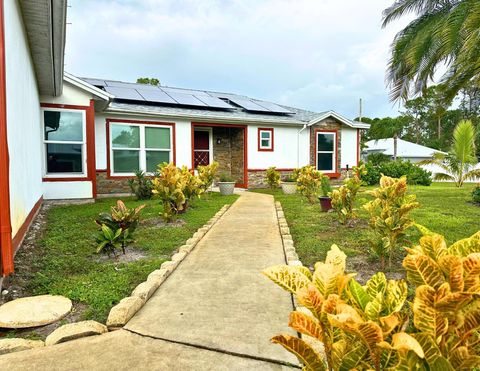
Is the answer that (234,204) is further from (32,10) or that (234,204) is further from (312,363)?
(312,363)

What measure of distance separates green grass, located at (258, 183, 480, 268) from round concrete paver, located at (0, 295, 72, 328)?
253 cm

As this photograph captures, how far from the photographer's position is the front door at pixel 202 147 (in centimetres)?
1483

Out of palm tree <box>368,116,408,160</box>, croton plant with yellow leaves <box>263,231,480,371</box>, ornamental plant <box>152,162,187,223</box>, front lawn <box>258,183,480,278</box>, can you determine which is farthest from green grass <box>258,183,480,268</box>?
palm tree <box>368,116,408,160</box>

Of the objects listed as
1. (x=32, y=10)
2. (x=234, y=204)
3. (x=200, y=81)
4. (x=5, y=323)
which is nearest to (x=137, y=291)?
(x=5, y=323)

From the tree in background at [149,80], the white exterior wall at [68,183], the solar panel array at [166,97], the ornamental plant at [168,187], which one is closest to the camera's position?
the ornamental plant at [168,187]

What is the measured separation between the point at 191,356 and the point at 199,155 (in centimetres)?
1305

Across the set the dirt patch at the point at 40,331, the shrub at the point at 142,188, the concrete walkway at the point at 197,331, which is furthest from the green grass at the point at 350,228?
the shrub at the point at 142,188

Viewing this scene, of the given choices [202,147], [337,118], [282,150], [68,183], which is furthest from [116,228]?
[337,118]

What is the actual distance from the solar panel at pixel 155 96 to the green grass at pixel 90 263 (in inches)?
277

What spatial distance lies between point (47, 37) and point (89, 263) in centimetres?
456

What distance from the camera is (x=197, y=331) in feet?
8.13

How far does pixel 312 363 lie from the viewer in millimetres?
1152

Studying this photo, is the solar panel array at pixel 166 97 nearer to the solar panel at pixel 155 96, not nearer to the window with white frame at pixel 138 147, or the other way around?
the solar panel at pixel 155 96

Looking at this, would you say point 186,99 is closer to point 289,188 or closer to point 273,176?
point 273,176
